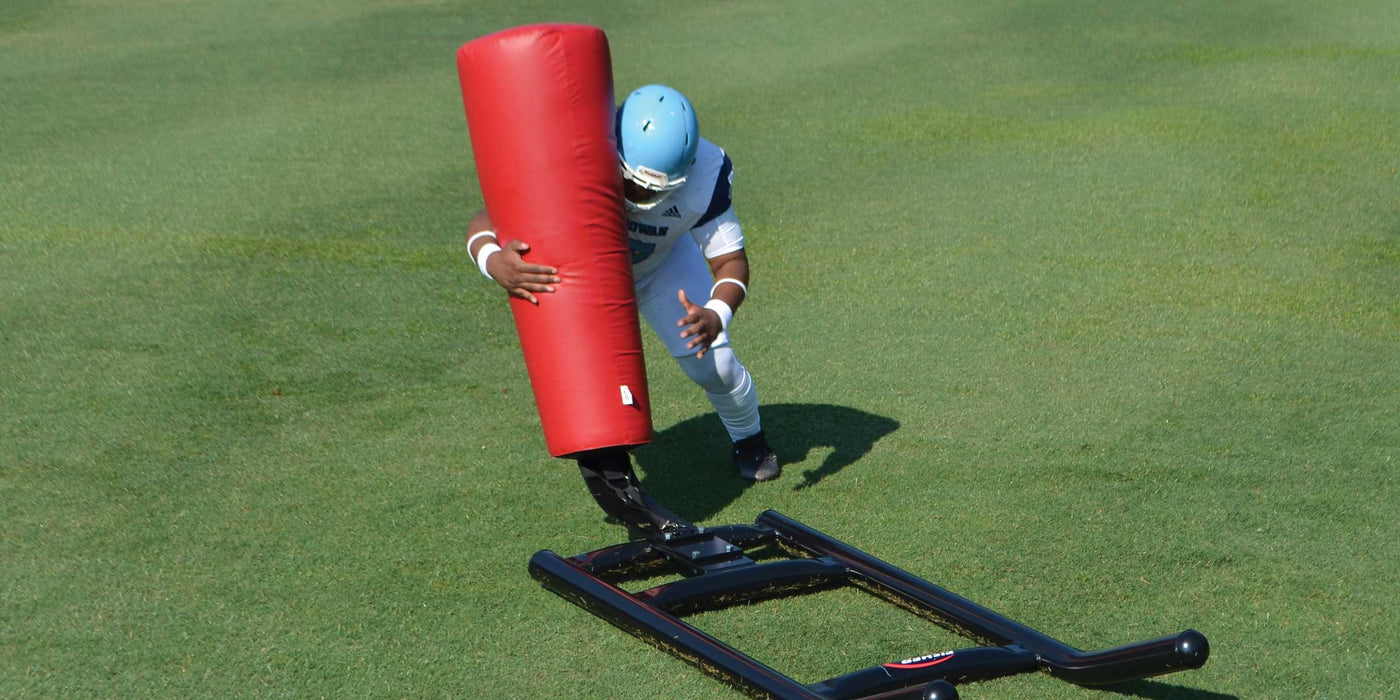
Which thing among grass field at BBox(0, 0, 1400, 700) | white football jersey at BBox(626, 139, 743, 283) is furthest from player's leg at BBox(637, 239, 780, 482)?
grass field at BBox(0, 0, 1400, 700)

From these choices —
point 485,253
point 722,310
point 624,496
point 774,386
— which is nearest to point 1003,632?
point 624,496

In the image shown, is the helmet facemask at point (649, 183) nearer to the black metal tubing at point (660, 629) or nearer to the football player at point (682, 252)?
the football player at point (682, 252)

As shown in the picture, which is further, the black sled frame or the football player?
the football player

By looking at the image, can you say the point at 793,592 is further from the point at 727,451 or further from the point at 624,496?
the point at 727,451

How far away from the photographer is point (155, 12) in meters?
17.7

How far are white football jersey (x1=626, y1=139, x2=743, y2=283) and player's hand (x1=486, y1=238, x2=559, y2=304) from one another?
0.50 metres

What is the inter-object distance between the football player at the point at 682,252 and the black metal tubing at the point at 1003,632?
68cm

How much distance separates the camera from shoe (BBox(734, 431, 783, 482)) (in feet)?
19.4

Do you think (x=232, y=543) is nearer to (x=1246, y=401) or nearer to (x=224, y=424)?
(x=224, y=424)

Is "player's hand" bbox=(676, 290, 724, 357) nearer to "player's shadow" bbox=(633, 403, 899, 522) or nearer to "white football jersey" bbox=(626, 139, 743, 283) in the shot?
"white football jersey" bbox=(626, 139, 743, 283)

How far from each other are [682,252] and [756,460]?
999 mm

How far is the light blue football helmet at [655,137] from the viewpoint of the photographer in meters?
4.77

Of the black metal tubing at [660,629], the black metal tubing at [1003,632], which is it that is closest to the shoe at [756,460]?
the black metal tubing at [1003,632]

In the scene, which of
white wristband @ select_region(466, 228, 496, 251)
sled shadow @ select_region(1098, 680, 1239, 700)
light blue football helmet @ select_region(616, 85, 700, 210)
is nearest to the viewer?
sled shadow @ select_region(1098, 680, 1239, 700)
